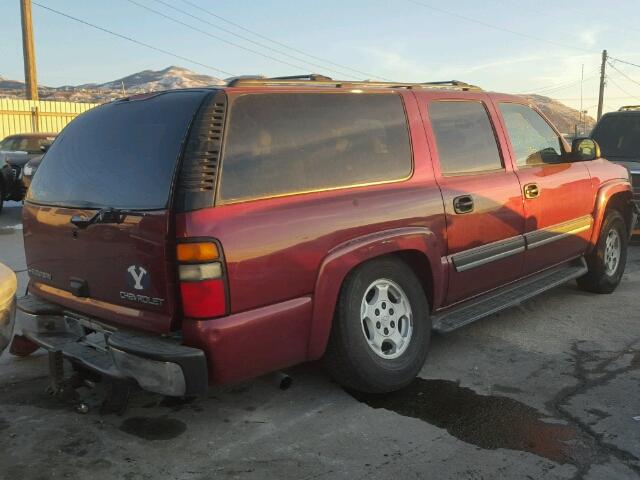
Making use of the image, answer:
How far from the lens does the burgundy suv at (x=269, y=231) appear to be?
2.91 meters

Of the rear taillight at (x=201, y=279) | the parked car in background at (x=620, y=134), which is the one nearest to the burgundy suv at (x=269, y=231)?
the rear taillight at (x=201, y=279)

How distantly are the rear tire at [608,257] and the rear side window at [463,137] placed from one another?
1.95 m

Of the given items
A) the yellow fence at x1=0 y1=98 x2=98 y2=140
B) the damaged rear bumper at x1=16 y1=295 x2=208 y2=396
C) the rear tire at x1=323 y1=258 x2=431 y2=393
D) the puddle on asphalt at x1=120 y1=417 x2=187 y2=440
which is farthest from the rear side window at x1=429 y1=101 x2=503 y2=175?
the yellow fence at x1=0 y1=98 x2=98 y2=140

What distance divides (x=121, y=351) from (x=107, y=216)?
2.22ft

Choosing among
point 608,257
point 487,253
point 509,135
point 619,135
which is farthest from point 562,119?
point 487,253

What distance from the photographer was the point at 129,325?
3125mm

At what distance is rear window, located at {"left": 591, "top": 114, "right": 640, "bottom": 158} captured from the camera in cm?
963

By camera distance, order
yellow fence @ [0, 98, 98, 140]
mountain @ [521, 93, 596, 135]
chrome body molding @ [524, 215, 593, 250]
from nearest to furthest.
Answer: chrome body molding @ [524, 215, 593, 250] < mountain @ [521, 93, 596, 135] < yellow fence @ [0, 98, 98, 140]

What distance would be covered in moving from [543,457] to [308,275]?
1.46 meters

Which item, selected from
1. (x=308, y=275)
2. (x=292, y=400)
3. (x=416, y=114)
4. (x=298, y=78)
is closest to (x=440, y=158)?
(x=416, y=114)

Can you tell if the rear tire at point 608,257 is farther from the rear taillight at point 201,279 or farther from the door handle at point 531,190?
the rear taillight at point 201,279

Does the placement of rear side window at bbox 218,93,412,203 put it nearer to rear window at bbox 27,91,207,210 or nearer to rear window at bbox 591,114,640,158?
rear window at bbox 27,91,207,210

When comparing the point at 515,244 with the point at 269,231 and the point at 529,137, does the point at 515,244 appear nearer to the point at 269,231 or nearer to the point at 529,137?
the point at 529,137

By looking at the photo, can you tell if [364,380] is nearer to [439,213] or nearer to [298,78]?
[439,213]
